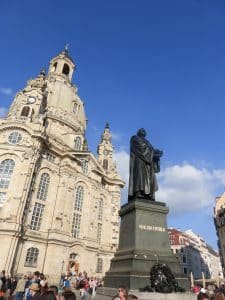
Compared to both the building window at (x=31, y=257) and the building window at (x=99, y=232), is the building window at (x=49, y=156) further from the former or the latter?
the building window at (x=99, y=232)

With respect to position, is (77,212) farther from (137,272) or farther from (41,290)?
(137,272)

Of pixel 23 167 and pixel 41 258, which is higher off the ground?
pixel 23 167

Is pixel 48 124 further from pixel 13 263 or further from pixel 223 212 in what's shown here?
pixel 223 212

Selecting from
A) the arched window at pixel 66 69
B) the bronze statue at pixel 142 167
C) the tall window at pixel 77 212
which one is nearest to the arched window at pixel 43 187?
the tall window at pixel 77 212

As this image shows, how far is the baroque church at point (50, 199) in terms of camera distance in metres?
29.7

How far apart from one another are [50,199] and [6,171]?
7458 mm

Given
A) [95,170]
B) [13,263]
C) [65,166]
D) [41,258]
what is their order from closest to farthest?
[13,263] < [41,258] < [65,166] < [95,170]

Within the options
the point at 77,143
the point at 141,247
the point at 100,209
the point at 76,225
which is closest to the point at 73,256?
the point at 76,225

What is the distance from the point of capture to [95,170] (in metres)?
43.4

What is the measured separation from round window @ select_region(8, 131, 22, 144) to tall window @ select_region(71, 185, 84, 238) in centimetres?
1235

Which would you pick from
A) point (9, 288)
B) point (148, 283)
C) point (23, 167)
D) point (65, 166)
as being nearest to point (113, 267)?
point (148, 283)

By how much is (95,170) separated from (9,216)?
58.7 feet

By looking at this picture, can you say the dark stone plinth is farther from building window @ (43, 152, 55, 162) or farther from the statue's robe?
building window @ (43, 152, 55, 162)

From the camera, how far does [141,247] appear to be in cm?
752
